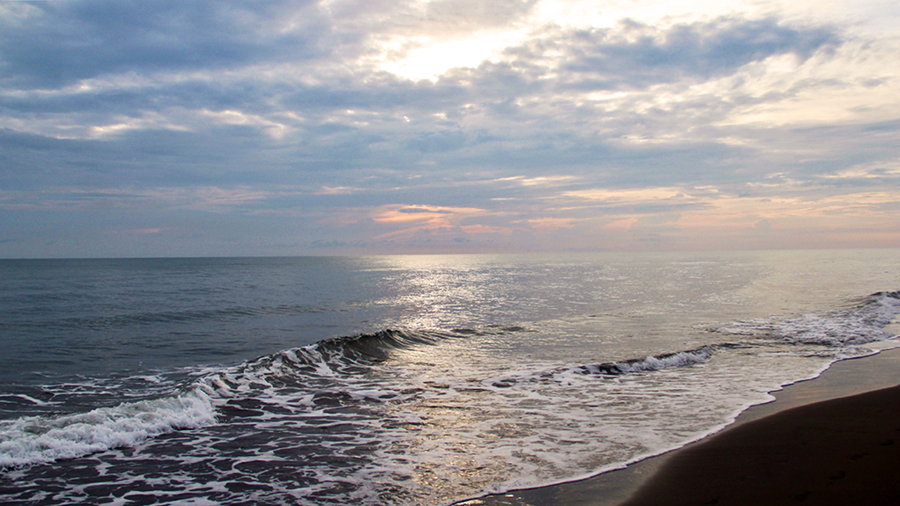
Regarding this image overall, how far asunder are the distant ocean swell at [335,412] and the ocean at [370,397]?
5 centimetres

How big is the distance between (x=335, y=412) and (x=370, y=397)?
4.48 feet

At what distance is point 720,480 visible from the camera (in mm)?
6895

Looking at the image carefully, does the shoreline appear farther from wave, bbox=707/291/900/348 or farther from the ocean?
wave, bbox=707/291/900/348

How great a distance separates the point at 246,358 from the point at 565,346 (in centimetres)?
1247

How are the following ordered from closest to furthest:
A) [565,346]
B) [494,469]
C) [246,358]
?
[494,469] < [246,358] < [565,346]

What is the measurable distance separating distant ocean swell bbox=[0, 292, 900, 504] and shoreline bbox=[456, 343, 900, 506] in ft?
1.60

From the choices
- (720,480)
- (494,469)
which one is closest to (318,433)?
(494,469)

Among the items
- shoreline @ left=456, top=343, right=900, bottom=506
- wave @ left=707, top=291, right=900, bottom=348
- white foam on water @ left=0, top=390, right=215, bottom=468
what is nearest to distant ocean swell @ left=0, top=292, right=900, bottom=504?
white foam on water @ left=0, top=390, right=215, bottom=468

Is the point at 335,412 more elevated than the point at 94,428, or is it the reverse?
the point at 94,428

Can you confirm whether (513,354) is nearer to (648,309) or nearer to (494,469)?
(494,469)

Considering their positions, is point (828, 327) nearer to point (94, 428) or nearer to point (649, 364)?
point (649, 364)

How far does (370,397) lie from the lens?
1282 cm

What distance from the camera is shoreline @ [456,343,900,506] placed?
257 inches

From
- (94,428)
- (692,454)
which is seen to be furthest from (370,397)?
(692,454)
